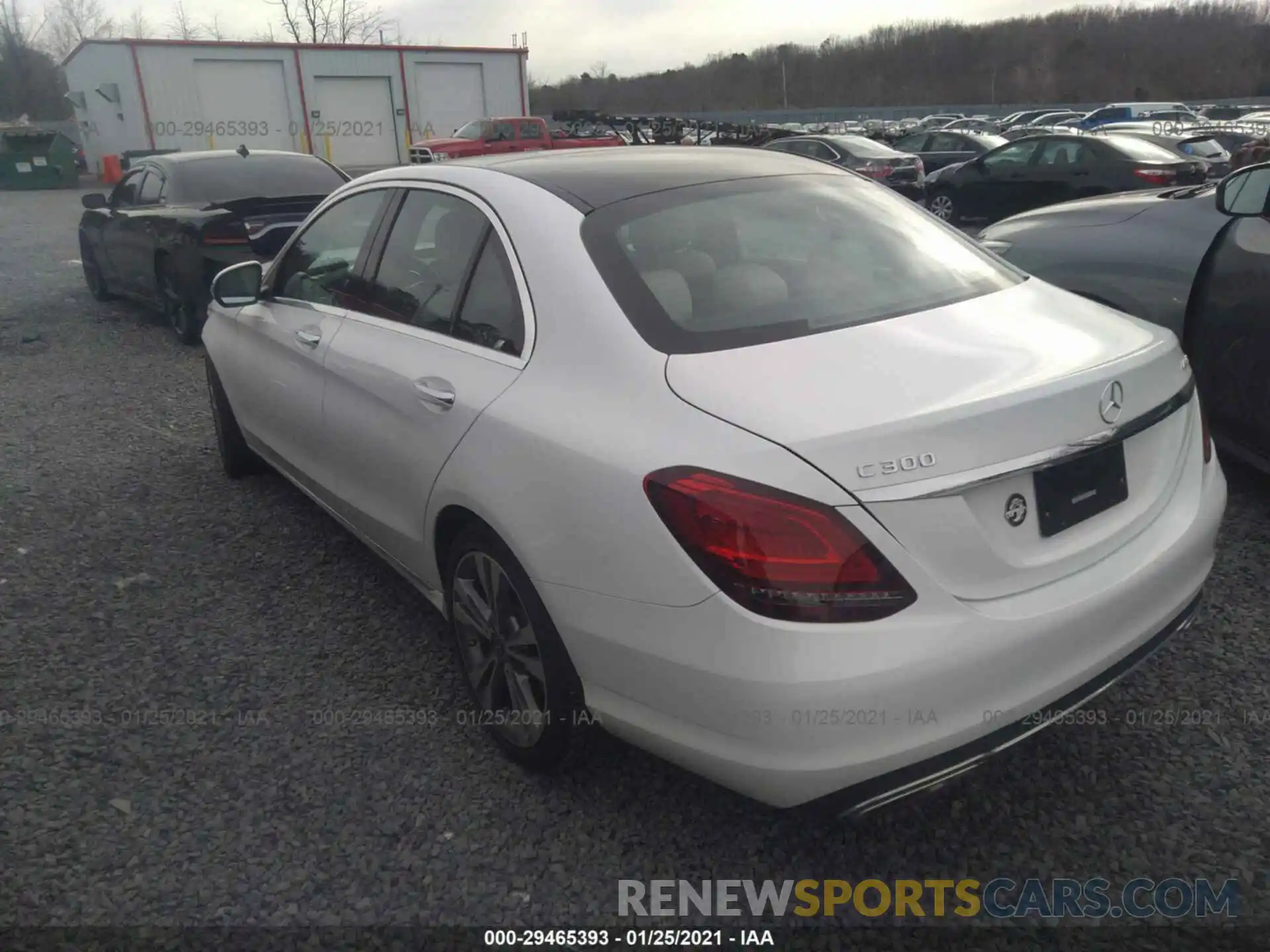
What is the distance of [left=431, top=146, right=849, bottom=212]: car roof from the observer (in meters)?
2.75

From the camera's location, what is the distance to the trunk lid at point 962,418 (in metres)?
1.86

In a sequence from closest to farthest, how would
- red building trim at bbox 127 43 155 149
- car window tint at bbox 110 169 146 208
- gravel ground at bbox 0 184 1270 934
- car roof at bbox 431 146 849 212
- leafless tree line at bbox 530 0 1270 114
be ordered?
gravel ground at bbox 0 184 1270 934
car roof at bbox 431 146 849 212
car window tint at bbox 110 169 146 208
red building trim at bbox 127 43 155 149
leafless tree line at bbox 530 0 1270 114

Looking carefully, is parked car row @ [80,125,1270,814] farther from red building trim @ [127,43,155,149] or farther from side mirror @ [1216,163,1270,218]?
red building trim @ [127,43,155,149]

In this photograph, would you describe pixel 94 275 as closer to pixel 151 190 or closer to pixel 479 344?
Result: pixel 151 190

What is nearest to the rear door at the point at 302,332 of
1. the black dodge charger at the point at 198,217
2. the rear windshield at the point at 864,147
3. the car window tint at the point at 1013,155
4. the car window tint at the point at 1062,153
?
the black dodge charger at the point at 198,217

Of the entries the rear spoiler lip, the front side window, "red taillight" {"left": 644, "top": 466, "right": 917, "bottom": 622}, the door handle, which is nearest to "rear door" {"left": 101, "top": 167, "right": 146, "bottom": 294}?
the rear spoiler lip

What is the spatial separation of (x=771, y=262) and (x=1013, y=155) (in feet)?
44.4

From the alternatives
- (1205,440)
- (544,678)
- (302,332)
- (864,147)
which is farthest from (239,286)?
(864,147)

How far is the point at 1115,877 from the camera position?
2.26 m

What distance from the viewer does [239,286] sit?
13.6ft

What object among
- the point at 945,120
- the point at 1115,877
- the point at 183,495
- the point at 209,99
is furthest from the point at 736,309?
the point at 945,120

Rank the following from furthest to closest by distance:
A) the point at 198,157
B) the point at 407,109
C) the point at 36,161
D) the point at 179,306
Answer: the point at 407,109
the point at 36,161
the point at 198,157
the point at 179,306


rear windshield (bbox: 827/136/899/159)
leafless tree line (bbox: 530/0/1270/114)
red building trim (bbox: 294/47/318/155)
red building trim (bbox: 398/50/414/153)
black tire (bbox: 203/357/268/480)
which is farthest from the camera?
leafless tree line (bbox: 530/0/1270/114)

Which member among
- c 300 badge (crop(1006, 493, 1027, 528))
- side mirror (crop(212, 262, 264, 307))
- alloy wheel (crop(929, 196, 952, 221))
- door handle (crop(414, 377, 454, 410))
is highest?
side mirror (crop(212, 262, 264, 307))
